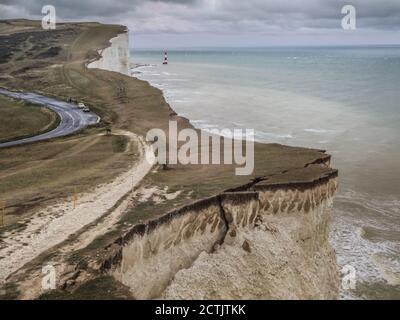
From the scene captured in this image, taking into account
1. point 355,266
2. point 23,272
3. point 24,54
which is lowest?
point 355,266

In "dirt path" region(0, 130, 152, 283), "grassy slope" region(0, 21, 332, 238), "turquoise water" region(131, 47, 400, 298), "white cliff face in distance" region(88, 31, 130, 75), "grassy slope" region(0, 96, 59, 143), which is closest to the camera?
"dirt path" region(0, 130, 152, 283)

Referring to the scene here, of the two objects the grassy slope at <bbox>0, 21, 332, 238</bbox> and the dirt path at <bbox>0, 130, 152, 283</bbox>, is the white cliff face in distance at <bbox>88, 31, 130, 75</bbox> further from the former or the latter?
the dirt path at <bbox>0, 130, 152, 283</bbox>

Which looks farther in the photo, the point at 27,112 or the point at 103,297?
the point at 27,112

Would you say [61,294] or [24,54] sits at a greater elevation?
[24,54]

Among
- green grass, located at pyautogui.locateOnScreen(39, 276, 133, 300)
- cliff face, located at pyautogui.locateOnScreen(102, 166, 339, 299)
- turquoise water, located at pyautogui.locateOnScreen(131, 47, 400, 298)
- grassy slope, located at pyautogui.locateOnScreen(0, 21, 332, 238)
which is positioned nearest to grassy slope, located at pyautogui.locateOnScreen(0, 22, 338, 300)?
grassy slope, located at pyautogui.locateOnScreen(0, 21, 332, 238)
